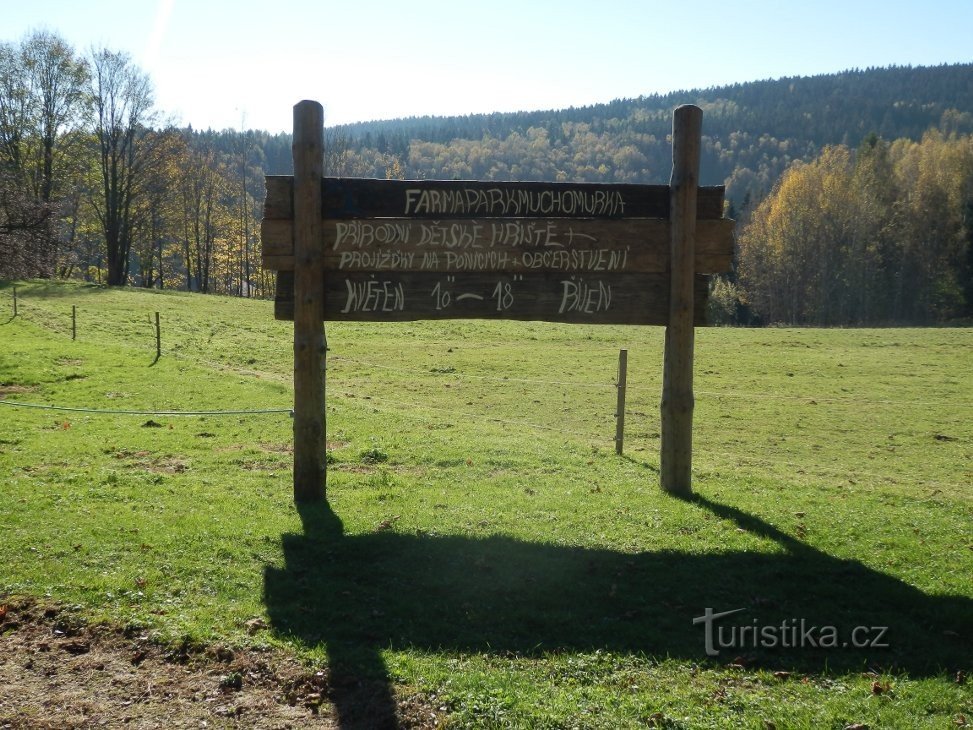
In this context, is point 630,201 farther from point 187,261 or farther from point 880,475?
point 187,261

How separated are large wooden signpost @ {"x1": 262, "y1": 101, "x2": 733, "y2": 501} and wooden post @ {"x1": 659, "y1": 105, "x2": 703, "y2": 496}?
0.02m

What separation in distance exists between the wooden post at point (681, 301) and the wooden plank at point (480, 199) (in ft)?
0.72

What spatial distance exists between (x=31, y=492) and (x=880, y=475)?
12293mm

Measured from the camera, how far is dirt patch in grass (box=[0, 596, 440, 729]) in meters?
4.75

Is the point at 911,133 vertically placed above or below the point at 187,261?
above

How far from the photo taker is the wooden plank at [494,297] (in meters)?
9.04

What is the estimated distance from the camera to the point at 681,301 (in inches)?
371

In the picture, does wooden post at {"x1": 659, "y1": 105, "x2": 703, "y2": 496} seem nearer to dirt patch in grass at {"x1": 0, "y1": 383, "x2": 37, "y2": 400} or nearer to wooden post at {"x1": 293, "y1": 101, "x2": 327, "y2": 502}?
wooden post at {"x1": 293, "y1": 101, "x2": 327, "y2": 502}

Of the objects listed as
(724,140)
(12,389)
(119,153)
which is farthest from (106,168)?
(724,140)

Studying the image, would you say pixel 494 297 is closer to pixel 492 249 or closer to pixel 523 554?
pixel 492 249

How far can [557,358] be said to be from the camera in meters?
28.9

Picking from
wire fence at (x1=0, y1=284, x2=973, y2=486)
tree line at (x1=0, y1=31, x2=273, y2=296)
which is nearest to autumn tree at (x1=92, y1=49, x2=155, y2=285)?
tree line at (x1=0, y1=31, x2=273, y2=296)

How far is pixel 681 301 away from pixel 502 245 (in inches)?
87.2

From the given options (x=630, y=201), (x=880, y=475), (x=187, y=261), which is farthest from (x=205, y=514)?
(x=187, y=261)
